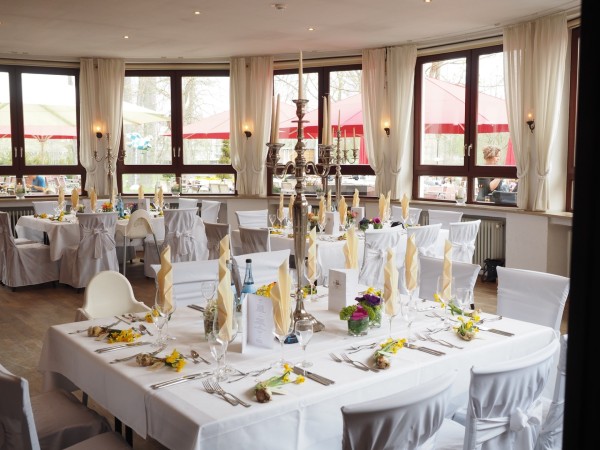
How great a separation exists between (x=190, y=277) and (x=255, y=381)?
164cm

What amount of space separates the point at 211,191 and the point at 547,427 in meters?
9.38

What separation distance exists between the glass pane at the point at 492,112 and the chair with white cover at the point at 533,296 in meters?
5.23

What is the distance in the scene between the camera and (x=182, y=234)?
25.9ft

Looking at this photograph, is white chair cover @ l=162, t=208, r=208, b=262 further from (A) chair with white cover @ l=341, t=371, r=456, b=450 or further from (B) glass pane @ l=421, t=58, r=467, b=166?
(A) chair with white cover @ l=341, t=371, r=456, b=450

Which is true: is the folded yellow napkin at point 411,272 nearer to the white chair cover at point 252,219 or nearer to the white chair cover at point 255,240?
the white chair cover at point 255,240

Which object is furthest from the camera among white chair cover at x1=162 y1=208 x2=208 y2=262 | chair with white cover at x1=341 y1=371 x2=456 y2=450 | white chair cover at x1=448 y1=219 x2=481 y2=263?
white chair cover at x1=162 y1=208 x2=208 y2=262

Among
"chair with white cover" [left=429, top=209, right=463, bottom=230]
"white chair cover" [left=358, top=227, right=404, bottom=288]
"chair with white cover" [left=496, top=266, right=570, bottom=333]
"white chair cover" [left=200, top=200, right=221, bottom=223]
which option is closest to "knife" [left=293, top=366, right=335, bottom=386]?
"chair with white cover" [left=496, top=266, right=570, bottom=333]

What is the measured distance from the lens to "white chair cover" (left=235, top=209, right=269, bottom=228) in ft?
26.0

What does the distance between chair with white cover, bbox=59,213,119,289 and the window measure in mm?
4704

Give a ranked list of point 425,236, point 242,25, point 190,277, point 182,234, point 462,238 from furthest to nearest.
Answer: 1. point 242,25
2. point 182,234
3. point 462,238
4. point 425,236
5. point 190,277

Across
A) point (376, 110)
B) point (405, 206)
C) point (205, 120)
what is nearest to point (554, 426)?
point (405, 206)

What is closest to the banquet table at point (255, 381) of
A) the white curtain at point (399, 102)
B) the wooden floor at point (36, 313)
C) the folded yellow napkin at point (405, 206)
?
the wooden floor at point (36, 313)

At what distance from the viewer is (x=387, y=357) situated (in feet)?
8.56

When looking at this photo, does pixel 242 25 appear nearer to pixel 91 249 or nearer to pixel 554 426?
pixel 91 249
